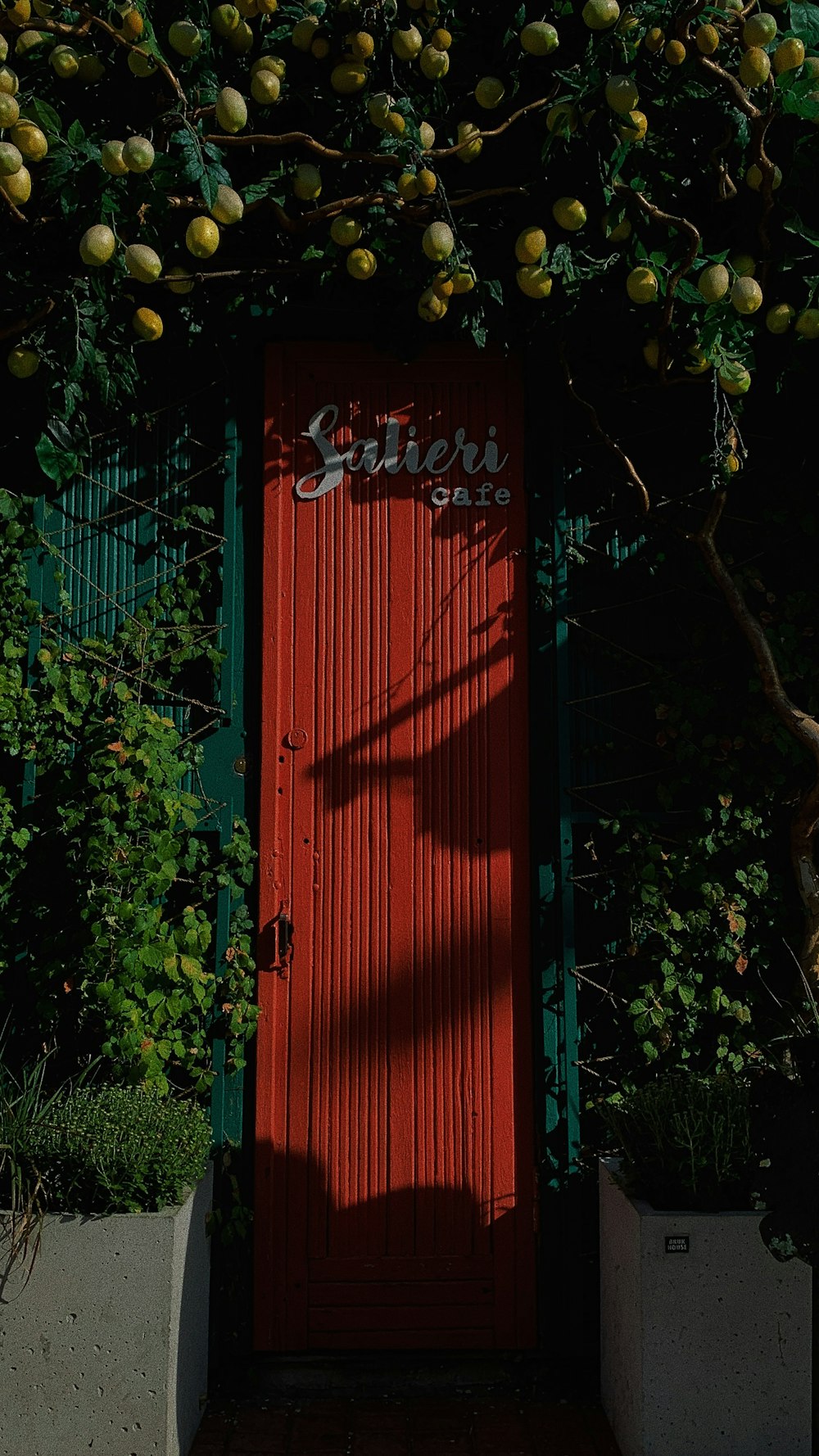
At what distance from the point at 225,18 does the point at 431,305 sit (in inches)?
41.5

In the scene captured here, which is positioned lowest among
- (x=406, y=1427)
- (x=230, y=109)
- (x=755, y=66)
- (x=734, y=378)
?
(x=406, y=1427)

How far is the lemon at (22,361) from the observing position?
12.8 ft

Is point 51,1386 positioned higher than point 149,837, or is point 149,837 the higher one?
point 149,837

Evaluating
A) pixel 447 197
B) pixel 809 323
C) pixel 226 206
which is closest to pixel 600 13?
pixel 447 197

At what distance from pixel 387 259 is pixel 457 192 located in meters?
0.33

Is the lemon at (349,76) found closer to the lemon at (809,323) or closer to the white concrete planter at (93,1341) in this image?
the lemon at (809,323)

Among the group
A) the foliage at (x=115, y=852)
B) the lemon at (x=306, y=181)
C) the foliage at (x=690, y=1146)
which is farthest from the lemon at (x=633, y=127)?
the foliage at (x=690, y=1146)

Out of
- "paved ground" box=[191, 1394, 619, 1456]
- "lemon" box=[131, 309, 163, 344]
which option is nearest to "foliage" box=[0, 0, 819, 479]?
"lemon" box=[131, 309, 163, 344]

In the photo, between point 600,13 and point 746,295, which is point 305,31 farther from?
point 746,295

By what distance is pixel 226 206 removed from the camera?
351 centimetres

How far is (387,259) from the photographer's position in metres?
4.21

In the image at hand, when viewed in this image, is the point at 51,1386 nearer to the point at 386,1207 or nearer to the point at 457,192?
the point at 386,1207

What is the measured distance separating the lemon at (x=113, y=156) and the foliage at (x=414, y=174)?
1.7 inches

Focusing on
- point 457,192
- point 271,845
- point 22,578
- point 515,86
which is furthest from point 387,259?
point 271,845
